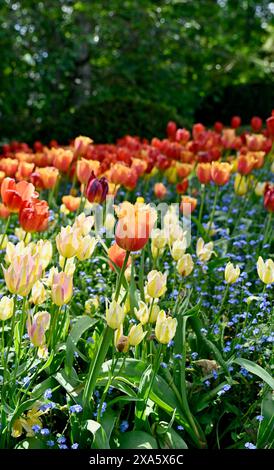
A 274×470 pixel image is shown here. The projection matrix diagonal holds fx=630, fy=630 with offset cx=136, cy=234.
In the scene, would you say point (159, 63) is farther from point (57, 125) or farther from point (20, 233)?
point (20, 233)

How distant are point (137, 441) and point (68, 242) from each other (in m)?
0.65

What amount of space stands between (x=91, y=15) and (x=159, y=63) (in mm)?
1245

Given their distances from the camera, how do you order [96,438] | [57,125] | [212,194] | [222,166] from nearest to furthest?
[96,438] → [222,166] → [212,194] → [57,125]

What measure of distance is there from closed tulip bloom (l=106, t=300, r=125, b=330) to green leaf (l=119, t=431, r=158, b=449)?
16.3 inches

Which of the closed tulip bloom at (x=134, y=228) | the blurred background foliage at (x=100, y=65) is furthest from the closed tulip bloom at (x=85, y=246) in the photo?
the blurred background foliage at (x=100, y=65)

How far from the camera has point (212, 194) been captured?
501 centimetres

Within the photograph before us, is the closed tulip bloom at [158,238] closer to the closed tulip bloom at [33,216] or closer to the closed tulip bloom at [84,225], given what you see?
the closed tulip bloom at [84,225]

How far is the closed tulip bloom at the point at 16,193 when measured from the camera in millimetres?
2385

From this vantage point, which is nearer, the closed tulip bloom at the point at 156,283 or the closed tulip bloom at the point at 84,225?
the closed tulip bloom at the point at 156,283

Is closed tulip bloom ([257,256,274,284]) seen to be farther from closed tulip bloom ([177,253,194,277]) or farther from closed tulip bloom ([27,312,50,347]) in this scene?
closed tulip bloom ([27,312,50,347])

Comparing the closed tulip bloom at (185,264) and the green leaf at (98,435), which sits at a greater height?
the closed tulip bloom at (185,264)

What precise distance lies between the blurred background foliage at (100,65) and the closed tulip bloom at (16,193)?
5541 millimetres

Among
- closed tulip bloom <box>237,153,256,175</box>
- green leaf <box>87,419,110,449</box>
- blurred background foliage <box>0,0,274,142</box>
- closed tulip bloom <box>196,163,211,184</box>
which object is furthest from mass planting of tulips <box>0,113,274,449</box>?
blurred background foliage <box>0,0,274,142</box>

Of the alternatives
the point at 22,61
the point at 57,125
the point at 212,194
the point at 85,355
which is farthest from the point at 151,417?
the point at 22,61
